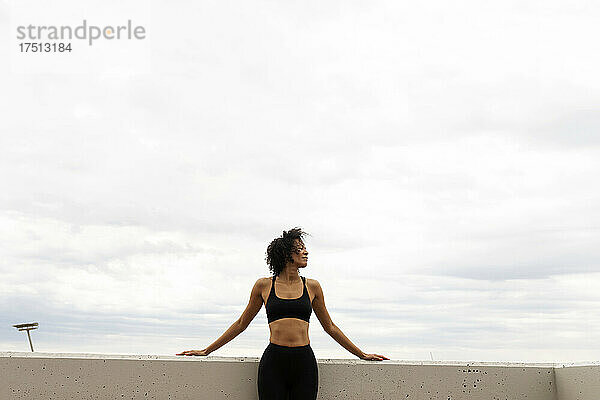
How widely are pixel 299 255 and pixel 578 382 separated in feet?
5.73

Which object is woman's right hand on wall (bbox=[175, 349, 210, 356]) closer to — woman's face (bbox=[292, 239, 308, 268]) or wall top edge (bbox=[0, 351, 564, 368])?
wall top edge (bbox=[0, 351, 564, 368])

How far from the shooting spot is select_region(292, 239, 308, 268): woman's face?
3443mm

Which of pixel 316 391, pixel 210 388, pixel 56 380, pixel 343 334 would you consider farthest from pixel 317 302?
pixel 56 380

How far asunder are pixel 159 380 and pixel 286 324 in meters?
0.87

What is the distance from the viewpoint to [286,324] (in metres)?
3.37

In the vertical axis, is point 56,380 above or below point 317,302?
below

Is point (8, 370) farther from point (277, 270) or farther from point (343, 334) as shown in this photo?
point (343, 334)

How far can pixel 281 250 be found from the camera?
3.48m

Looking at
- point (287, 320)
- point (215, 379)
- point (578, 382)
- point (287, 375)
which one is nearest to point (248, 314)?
point (287, 320)

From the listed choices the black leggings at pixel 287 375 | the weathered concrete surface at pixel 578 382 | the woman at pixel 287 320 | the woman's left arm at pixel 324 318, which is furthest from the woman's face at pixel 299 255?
the weathered concrete surface at pixel 578 382

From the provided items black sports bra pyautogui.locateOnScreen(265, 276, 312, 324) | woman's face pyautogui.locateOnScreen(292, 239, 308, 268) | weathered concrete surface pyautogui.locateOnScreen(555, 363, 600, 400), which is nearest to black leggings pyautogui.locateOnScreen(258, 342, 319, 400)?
black sports bra pyautogui.locateOnScreen(265, 276, 312, 324)

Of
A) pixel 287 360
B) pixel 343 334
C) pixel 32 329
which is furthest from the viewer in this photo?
pixel 32 329

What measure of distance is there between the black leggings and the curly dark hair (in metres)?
0.42

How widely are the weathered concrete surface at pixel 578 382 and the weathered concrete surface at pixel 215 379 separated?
0.15 metres
